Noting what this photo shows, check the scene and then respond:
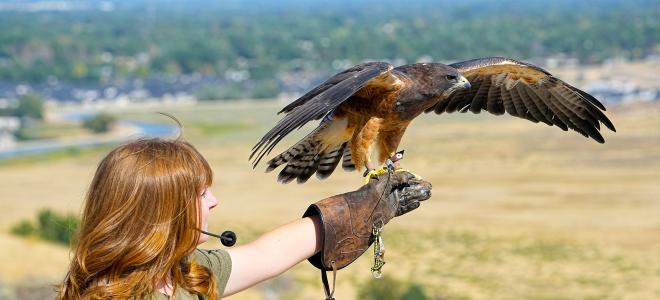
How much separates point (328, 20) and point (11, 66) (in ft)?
210

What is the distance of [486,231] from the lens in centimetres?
2806

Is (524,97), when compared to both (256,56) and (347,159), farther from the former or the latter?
(256,56)

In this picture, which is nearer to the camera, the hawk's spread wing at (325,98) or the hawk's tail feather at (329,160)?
the hawk's spread wing at (325,98)

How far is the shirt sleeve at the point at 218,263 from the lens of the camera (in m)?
2.72

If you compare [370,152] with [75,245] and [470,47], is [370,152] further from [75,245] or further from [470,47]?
[470,47]

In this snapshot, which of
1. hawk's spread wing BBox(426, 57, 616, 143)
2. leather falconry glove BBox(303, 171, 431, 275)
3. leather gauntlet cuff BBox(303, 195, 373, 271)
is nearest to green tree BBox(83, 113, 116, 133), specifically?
hawk's spread wing BBox(426, 57, 616, 143)

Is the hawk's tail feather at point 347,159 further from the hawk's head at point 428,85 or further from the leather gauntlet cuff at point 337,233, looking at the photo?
the leather gauntlet cuff at point 337,233

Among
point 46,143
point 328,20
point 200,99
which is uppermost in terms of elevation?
point 328,20

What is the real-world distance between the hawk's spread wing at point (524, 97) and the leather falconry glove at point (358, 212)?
5.39 ft

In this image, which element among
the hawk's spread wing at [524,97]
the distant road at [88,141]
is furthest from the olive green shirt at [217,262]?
the distant road at [88,141]

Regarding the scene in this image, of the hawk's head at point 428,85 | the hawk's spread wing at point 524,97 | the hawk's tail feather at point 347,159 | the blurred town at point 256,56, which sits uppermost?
the blurred town at point 256,56

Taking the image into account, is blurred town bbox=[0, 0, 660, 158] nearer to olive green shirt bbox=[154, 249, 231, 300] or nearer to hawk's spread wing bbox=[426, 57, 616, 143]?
hawk's spread wing bbox=[426, 57, 616, 143]

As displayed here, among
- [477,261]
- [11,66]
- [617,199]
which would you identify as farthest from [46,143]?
[11,66]

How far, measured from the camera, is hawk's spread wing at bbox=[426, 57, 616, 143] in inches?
200
